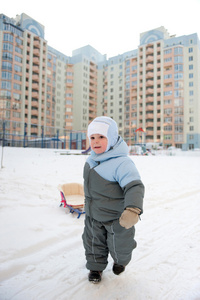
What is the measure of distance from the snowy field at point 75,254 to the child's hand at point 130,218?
28.1 inches

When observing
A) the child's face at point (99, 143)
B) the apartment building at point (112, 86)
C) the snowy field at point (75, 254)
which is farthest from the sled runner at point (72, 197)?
the apartment building at point (112, 86)

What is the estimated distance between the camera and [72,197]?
4516 millimetres

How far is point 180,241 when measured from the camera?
2.96m

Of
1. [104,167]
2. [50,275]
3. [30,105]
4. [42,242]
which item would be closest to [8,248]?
[42,242]

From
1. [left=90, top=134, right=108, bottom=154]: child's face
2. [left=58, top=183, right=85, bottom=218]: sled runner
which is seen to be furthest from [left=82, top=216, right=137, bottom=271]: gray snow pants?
[left=58, top=183, right=85, bottom=218]: sled runner

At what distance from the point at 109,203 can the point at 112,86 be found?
68083mm

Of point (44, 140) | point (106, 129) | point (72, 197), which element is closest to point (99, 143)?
point (106, 129)

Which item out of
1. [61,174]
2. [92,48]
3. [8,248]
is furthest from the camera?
[92,48]

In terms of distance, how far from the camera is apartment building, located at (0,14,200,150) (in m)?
45.6

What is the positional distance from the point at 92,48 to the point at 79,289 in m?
79.3

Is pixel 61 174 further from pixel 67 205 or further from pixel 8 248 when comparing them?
pixel 8 248

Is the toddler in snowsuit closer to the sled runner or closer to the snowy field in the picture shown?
the snowy field

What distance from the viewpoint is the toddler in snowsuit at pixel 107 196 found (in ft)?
6.27

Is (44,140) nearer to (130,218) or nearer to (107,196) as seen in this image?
(107,196)
